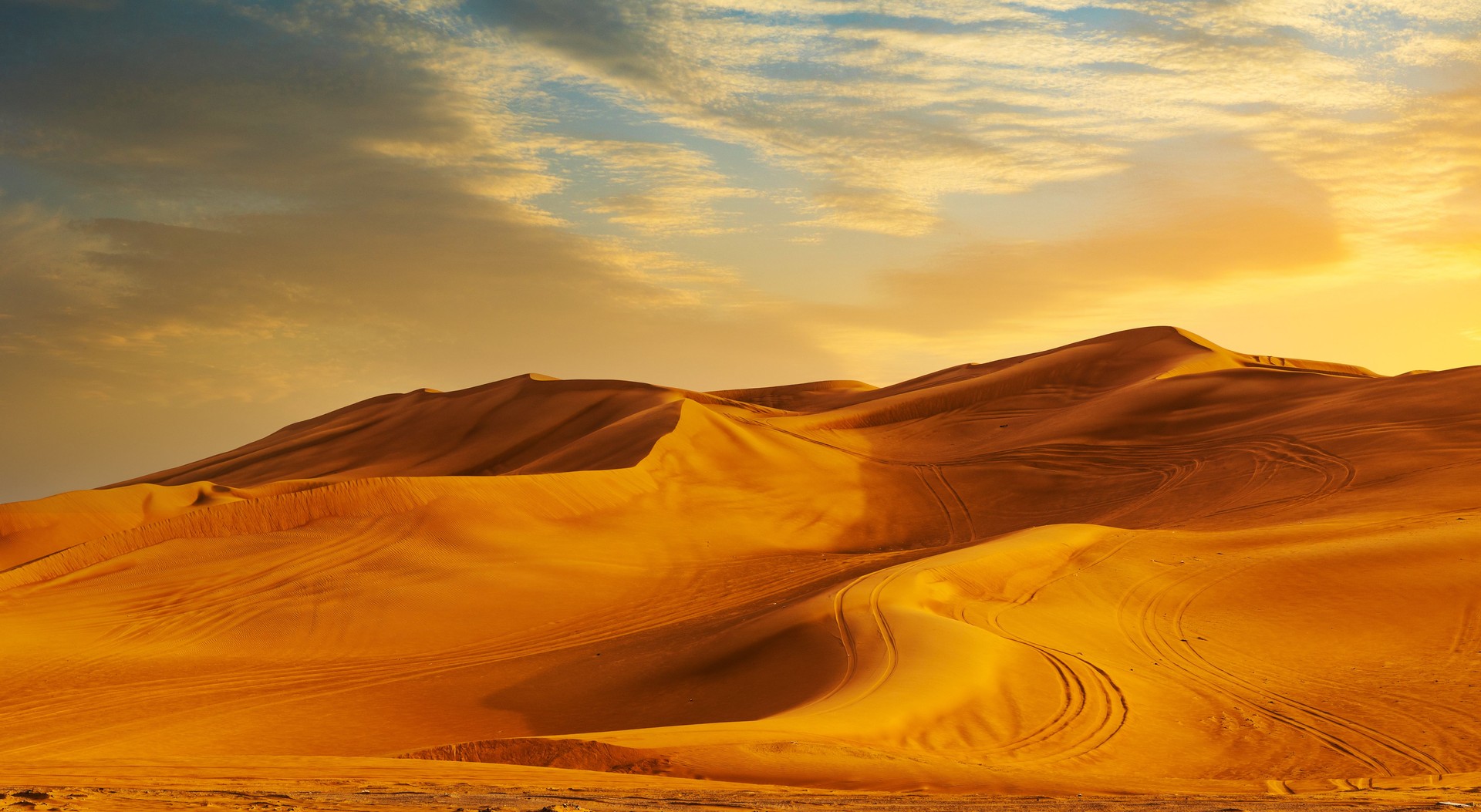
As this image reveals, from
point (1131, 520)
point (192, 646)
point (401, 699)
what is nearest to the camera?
point (401, 699)

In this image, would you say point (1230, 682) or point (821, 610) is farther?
point (821, 610)

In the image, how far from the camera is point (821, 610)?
14.1 metres

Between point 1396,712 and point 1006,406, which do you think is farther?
point 1006,406

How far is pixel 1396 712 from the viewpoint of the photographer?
35.6 ft

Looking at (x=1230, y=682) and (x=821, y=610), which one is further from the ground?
(x=821, y=610)

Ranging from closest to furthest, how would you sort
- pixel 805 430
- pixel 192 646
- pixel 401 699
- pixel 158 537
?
pixel 401 699, pixel 192 646, pixel 158 537, pixel 805 430

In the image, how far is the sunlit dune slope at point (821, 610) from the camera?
9.71 meters

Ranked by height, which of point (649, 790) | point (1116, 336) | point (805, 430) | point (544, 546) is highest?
point (1116, 336)

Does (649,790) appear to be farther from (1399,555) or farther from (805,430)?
(805,430)

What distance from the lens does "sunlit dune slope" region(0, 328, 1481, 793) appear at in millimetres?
9711

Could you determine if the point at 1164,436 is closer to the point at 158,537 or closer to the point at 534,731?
the point at 534,731

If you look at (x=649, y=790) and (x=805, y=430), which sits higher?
(x=805, y=430)

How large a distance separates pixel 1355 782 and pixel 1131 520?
53.4 feet

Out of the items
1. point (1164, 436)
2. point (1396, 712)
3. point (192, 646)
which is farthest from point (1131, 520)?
point (192, 646)
